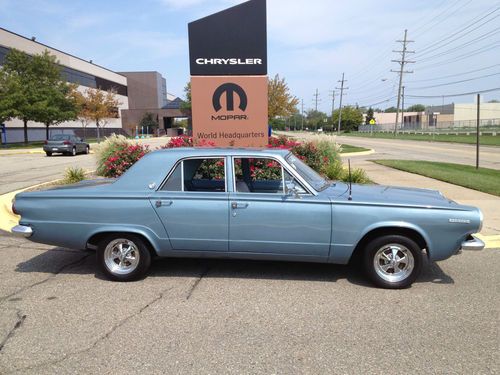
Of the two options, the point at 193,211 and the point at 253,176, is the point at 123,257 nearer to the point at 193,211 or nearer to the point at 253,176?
the point at 193,211

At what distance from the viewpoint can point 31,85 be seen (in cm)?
A: 3297

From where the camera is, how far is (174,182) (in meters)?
4.86

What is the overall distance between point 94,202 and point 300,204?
2.32 metres

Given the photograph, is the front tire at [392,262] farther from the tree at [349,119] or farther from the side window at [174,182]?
the tree at [349,119]

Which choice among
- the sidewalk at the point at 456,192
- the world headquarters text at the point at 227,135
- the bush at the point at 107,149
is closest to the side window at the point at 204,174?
the sidewalk at the point at 456,192

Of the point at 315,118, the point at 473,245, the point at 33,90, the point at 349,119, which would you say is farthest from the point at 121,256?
the point at 315,118

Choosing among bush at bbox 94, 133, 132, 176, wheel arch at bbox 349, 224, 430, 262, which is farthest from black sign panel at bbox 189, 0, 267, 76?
wheel arch at bbox 349, 224, 430, 262

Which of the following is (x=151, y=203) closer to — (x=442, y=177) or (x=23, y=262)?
(x=23, y=262)

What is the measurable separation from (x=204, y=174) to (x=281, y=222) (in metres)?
1.14

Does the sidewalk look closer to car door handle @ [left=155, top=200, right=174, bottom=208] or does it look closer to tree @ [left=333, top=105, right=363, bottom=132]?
car door handle @ [left=155, top=200, right=174, bottom=208]

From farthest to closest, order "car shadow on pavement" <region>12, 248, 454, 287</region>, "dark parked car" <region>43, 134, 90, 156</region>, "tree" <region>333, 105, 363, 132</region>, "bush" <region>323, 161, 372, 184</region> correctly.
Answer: "tree" <region>333, 105, 363, 132</region> < "dark parked car" <region>43, 134, 90, 156</region> < "bush" <region>323, 161, 372, 184</region> < "car shadow on pavement" <region>12, 248, 454, 287</region>

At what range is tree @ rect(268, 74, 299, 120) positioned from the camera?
99.3 ft

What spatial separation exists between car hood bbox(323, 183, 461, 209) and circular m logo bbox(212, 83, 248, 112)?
21.5ft

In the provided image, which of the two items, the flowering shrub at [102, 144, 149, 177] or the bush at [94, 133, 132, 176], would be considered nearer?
the flowering shrub at [102, 144, 149, 177]
